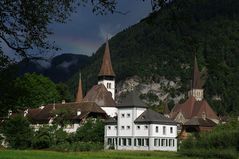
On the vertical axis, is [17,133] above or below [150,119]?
below

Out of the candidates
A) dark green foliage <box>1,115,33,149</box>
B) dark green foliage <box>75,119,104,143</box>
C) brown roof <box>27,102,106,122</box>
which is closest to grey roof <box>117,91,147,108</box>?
dark green foliage <box>75,119,104,143</box>

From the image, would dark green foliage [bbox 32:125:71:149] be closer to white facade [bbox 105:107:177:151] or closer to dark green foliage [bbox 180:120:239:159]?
white facade [bbox 105:107:177:151]

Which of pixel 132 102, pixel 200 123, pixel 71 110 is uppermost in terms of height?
pixel 132 102

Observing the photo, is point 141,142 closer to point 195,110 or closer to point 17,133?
point 17,133

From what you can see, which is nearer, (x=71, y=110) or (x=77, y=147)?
(x=77, y=147)

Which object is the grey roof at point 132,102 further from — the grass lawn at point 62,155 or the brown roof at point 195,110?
the brown roof at point 195,110

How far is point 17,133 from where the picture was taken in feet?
247

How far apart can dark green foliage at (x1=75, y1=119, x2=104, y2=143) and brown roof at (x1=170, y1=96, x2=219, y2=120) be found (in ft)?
133

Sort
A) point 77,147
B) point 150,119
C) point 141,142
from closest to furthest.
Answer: point 77,147
point 150,119
point 141,142

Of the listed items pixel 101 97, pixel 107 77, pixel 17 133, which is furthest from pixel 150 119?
pixel 107 77

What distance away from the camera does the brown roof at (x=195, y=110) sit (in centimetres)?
12525

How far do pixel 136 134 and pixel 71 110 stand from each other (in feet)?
41.4

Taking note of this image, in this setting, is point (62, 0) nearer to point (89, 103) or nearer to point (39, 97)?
point (89, 103)

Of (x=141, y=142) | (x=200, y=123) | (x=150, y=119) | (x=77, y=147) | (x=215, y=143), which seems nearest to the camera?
(x=215, y=143)
